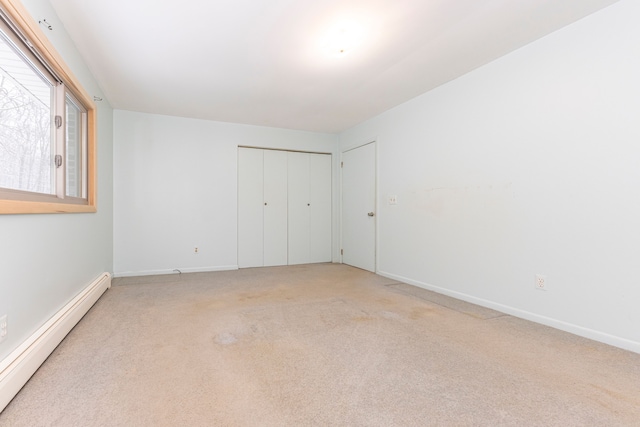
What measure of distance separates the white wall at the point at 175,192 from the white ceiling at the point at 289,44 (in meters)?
0.68

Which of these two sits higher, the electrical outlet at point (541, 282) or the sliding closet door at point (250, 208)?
the sliding closet door at point (250, 208)

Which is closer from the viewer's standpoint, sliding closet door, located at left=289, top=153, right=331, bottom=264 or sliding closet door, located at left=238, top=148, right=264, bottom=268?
sliding closet door, located at left=238, top=148, right=264, bottom=268

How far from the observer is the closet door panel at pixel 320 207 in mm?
5734

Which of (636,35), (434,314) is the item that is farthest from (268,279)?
(636,35)

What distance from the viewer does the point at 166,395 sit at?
1.59 meters

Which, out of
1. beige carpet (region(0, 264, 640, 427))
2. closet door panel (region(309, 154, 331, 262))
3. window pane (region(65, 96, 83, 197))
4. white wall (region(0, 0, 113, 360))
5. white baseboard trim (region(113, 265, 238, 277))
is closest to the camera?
beige carpet (region(0, 264, 640, 427))

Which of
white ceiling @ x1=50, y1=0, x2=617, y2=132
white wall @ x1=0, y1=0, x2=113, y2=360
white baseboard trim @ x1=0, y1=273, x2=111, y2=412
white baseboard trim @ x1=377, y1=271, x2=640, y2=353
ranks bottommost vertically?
white baseboard trim @ x1=377, y1=271, x2=640, y2=353

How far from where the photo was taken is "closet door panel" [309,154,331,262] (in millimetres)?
5734

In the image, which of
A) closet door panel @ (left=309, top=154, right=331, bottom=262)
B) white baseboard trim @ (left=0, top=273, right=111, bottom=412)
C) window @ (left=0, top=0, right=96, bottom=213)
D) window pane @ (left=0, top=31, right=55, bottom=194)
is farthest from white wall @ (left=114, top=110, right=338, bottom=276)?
window pane @ (left=0, top=31, right=55, bottom=194)

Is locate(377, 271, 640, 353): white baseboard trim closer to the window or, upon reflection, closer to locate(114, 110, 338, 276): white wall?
locate(114, 110, 338, 276): white wall

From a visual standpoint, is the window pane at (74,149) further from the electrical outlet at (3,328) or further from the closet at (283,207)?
the closet at (283,207)

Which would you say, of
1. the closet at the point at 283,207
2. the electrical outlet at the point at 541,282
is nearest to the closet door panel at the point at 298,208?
the closet at the point at 283,207

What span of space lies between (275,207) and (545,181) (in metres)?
3.92

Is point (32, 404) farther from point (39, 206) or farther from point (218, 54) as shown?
point (218, 54)
